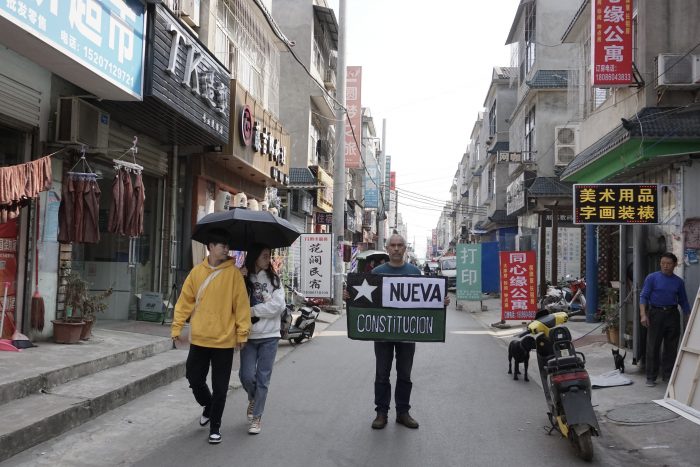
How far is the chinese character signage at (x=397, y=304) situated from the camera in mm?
6324

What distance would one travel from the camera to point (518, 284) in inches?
608

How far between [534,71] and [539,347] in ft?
74.8

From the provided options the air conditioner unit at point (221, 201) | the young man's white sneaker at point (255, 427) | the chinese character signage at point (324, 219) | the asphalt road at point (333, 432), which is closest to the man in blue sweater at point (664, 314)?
the asphalt road at point (333, 432)

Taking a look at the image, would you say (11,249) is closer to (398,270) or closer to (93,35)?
(93,35)

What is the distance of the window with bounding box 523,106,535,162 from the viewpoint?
85.4 feet

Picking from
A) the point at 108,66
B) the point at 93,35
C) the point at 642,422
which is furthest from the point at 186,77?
the point at 642,422

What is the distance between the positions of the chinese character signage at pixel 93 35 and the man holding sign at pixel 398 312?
14.3 ft

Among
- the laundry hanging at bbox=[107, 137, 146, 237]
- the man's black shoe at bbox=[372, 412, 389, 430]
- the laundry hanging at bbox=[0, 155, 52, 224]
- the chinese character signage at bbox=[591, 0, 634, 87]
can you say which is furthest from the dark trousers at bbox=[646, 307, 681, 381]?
the laundry hanging at bbox=[0, 155, 52, 224]

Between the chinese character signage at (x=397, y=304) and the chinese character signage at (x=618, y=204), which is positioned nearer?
the chinese character signage at (x=397, y=304)

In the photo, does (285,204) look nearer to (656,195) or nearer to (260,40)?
(260,40)

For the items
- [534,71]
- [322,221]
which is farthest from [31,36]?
[534,71]

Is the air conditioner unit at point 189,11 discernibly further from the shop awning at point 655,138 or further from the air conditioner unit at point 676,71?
the air conditioner unit at point 676,71

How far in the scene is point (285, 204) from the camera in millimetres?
24797

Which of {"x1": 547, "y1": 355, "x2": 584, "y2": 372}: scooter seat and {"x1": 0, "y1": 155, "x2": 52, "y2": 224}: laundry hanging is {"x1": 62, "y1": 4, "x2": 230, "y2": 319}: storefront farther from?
{"x1": 547, "y1": 355, "x2": 584, "y2": 372}: scooter seat
